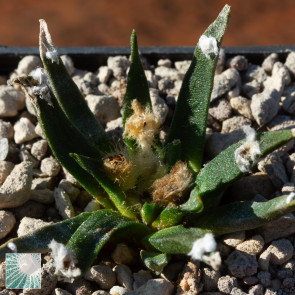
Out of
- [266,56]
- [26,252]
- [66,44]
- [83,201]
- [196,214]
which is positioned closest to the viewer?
[26,252]

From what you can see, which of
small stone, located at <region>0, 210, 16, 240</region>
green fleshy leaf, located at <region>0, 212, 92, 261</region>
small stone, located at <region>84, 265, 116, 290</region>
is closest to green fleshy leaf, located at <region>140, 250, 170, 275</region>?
small stone, located at <region>84, 265, 116, 290</region>

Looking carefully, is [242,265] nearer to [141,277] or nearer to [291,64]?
[141,277]

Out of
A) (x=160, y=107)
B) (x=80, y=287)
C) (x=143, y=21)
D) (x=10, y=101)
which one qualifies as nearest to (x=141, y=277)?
(x=80, y=287)

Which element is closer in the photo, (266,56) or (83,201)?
(83,201)

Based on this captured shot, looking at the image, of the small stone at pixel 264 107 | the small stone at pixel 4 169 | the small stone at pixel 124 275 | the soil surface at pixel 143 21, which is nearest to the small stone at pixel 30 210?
the small stone at pixel 4 169

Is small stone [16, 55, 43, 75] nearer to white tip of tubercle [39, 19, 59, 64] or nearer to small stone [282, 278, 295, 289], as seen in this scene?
white tip of tubercle [39, 19, 59, 64]

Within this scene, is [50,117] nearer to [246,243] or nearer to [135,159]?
Result: [135,159]

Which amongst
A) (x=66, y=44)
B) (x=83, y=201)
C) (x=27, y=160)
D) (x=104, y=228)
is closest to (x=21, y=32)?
(x=66, y=44)
